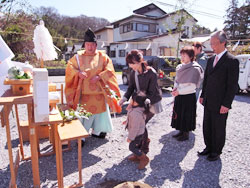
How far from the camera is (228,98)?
265 cm

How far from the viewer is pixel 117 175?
8.57 ft

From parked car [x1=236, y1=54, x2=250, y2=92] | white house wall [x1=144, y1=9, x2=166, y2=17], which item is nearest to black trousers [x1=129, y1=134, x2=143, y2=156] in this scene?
parked car [x1=236, y1=54, x2=250, y2=92]

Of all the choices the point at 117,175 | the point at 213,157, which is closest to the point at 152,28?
the point at 213,157

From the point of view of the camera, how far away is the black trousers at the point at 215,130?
9.21ft

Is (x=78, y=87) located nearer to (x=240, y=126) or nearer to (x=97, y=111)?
(x=97, y=111)

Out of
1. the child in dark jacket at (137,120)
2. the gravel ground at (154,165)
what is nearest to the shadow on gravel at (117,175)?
the gravel ground at (154,165)

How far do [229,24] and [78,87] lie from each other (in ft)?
109

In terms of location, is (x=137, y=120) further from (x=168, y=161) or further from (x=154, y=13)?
(x=154, y=13)

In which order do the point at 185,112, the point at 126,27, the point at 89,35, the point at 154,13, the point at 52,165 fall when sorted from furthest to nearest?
the point at 154,13 → the point at 126,27 → the point at 185,112 → the point at 89,35 → the point at 52,165

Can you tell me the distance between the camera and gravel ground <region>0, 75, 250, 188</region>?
8.13 feet

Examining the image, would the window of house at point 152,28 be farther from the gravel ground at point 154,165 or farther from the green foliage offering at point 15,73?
the green foliage offering at point 15,73

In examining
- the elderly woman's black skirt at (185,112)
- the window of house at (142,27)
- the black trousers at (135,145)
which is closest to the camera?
the black trousers at (135,145)

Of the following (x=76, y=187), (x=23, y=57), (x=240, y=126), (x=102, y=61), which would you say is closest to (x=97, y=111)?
(x=102, y=61)

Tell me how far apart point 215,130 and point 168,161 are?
83 centimetres
